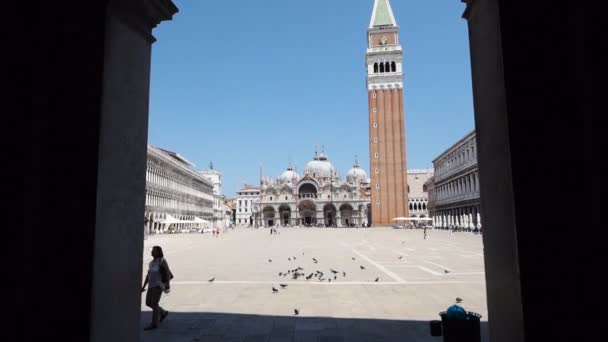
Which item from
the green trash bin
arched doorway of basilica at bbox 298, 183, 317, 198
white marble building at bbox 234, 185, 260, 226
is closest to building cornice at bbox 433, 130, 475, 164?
arched doorway of basilica at bbox 298, 183, 317, 198

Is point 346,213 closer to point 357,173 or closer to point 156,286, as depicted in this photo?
point 357,173

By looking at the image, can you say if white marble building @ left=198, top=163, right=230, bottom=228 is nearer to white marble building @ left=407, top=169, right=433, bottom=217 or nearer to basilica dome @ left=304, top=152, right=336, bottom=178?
basilica dome @ left=304, top=152, right=336, bottom=178

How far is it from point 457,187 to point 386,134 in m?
22.1

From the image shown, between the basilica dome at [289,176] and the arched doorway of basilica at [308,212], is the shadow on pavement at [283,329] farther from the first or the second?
the basilica dome at [289,176]

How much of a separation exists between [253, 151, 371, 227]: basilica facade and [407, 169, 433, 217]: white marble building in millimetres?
11627

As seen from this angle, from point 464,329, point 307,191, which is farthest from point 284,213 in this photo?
point 464,329

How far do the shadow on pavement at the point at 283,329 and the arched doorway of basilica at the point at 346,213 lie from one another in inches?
3418

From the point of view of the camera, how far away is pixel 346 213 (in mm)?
93062

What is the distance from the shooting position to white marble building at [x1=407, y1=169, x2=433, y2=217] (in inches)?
3804
